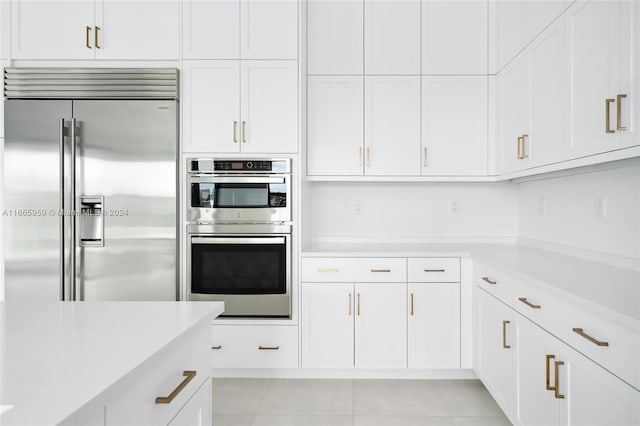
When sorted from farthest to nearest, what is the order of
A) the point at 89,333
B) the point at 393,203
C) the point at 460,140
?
the point at 393,203 → the point at 460,140 → the point at 89,333

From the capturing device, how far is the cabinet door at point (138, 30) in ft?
9.29

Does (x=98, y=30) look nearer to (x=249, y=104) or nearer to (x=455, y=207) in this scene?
(x=249, y=104)

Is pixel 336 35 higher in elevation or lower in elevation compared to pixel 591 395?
higher

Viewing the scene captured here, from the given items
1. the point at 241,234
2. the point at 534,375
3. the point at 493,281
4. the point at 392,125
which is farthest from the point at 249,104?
the point at 534,375

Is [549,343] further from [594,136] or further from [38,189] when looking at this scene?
[38,189]

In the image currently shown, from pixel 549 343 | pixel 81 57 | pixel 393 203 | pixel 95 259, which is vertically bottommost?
pixel 549 343

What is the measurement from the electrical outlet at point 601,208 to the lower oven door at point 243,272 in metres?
1.78

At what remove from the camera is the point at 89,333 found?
104 cm

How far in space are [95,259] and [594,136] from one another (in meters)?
2.84

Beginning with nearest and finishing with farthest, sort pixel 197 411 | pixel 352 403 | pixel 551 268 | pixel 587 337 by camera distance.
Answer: pixel 197 411, pixel 587 337, pixel 551 268, pixel 352 403

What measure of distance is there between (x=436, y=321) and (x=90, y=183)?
241 centimetres

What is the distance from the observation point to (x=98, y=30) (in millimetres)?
2834

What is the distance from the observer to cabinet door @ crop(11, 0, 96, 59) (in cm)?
281

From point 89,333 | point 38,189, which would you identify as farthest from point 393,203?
point 89,333
